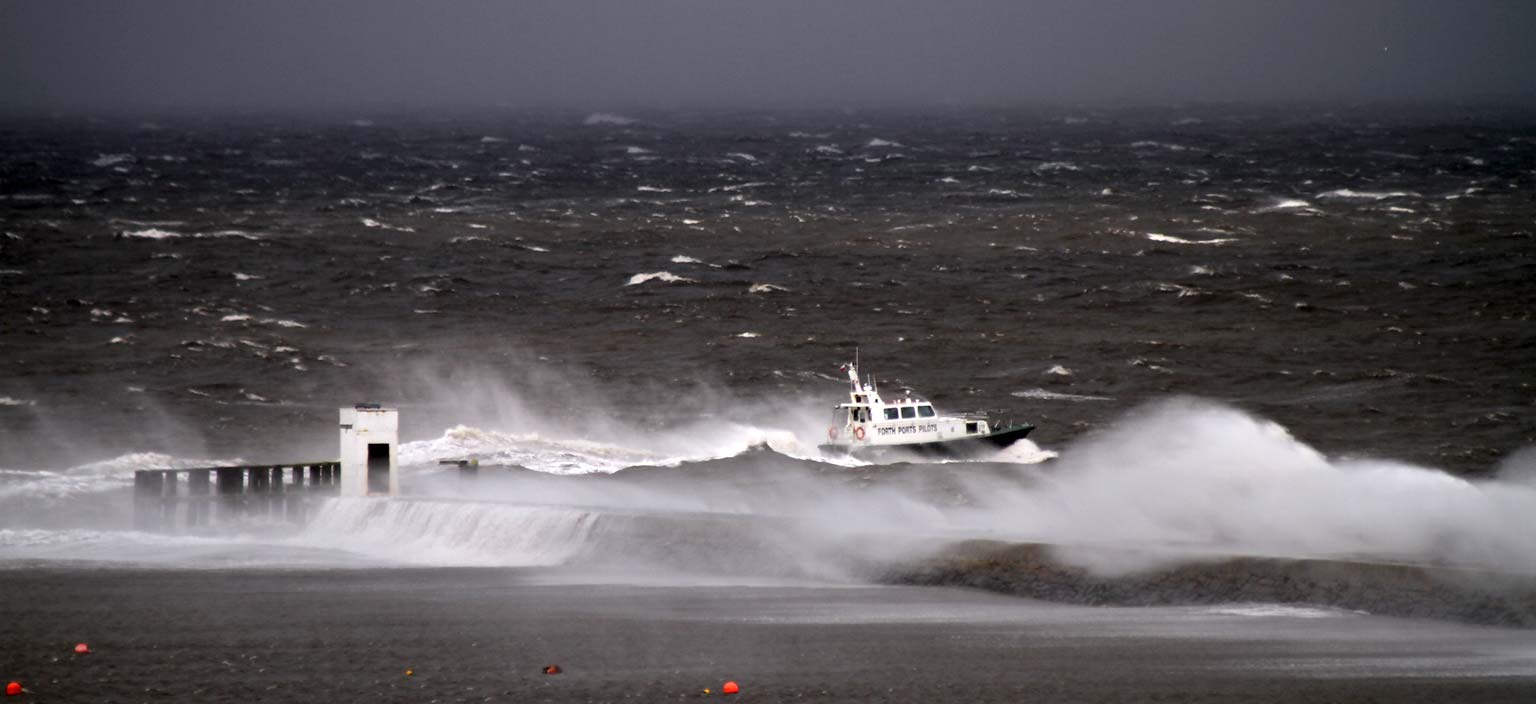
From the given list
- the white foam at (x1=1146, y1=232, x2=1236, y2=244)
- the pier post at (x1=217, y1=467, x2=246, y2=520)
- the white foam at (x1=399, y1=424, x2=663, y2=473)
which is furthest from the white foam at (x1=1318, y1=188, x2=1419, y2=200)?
the pier post at (x1=217, y1=467, x2=246, y2=520)

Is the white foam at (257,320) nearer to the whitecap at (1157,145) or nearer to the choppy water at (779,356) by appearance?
the choppy water at (779,356)

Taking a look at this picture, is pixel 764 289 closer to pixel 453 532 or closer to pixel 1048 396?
pixel 1048 396

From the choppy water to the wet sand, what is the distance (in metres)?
2.96

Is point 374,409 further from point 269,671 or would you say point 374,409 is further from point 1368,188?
point 1368,188

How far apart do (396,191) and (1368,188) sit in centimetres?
4812

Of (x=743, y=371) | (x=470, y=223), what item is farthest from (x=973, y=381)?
(x=470, y=223)

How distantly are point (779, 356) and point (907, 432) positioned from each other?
474 inches

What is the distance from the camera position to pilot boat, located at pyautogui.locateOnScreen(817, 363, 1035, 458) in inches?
1564

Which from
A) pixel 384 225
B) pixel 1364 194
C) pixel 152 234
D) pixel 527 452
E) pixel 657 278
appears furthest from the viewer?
pixel 1364 194

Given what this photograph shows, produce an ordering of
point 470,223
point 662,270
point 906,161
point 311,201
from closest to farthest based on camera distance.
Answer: point 662,270 → point 470,223 → point 311,201 → point 906,161

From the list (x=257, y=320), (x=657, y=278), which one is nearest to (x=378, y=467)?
(x=257, y=320)

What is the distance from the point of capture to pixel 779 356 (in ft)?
170

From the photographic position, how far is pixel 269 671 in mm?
18172

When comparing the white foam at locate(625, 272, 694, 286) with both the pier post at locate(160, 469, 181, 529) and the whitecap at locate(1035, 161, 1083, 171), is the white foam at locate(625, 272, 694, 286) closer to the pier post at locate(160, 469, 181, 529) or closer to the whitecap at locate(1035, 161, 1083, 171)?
the pier post at locate(160, 469, 181, 529)
